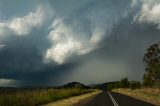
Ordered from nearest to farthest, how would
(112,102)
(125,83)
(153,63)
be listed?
(112,102) → (153,63) → (125,83)

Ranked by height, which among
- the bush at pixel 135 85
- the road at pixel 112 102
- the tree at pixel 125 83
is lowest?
the road at pixel 112 102

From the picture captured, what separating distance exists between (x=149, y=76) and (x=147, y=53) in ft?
33.4

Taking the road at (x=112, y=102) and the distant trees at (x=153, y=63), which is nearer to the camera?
the road at (x=112, y=102)

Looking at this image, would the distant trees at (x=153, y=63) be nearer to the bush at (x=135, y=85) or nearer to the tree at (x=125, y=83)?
the bush at (x=135, y=85)

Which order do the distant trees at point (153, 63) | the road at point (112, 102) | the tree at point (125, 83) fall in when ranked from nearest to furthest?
the road at point (112, 102)
the distant trees at point (153, 63)
the tree at point (125, 83)

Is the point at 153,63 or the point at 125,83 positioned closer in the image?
the point at 153,63

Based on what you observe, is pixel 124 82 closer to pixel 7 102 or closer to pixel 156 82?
pixel 156 82

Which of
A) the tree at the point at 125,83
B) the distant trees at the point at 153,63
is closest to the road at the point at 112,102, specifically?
the distant trees at the point at 153,63

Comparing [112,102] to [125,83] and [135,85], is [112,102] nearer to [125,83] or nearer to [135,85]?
[135,85]

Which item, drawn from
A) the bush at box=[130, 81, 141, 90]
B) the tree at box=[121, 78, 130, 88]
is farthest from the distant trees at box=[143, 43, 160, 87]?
the tree at box=[121, 78, 130, 88]

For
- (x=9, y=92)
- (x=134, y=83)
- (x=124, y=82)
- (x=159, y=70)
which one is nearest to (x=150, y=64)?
(x=159, y=70)

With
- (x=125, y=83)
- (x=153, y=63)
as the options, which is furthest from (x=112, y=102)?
(x=125, y=83)

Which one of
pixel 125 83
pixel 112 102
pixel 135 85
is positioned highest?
pixel 125 83

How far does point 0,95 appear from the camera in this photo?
29.4 m
